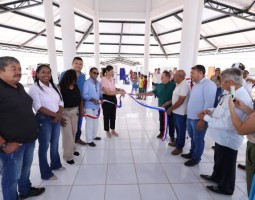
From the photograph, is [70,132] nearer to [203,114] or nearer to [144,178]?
[144,178]

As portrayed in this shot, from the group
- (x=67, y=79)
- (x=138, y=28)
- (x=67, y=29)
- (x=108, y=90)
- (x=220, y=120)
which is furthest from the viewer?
(x=138, y=28)

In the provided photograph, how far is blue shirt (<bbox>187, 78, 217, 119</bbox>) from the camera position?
2654 mm

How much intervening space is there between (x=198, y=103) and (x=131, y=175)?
1497 mm

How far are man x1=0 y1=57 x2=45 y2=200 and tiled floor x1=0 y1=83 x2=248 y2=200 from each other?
665mm

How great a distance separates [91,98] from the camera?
3.40 m

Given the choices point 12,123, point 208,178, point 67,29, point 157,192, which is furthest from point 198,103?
point 67,29

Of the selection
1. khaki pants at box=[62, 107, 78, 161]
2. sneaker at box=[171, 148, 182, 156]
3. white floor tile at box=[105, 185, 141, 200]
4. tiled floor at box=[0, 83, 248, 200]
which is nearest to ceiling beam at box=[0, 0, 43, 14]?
khaki pants at box=[62, 107, 78, 161]

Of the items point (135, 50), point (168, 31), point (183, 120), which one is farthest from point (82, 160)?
point (135, 50)

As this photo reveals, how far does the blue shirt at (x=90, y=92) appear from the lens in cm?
335

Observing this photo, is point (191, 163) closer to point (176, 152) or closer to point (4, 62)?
point (176, 152)

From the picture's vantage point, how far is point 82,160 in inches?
120

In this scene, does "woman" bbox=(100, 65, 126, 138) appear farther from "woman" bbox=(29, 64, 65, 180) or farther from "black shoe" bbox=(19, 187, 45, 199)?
"black shoe" bbox=(19, 187, 45, 199)

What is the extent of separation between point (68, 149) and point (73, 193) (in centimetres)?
79

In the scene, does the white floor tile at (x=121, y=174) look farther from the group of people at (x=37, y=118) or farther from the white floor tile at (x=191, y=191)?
the group of people at (x=37, y=118)
